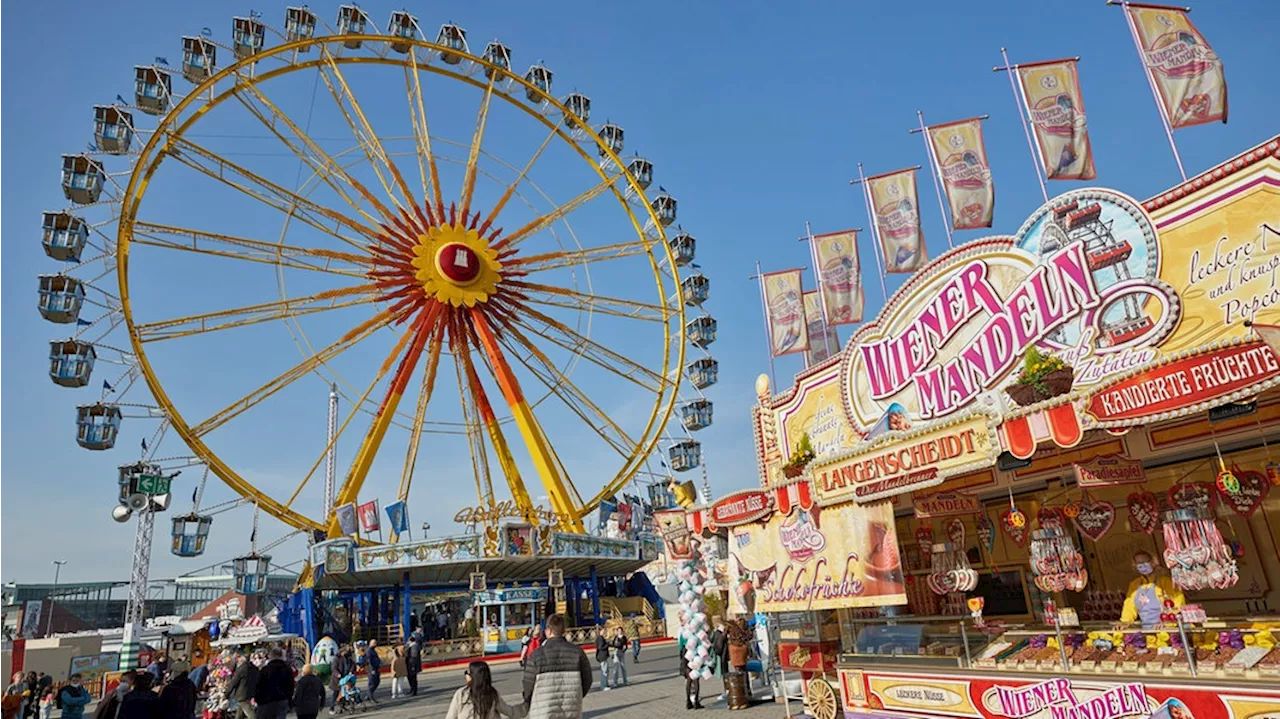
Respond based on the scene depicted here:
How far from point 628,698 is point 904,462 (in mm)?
9508

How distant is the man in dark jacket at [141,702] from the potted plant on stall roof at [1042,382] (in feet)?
29.2

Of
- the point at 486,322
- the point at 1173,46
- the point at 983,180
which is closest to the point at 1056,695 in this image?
the point at 983,180

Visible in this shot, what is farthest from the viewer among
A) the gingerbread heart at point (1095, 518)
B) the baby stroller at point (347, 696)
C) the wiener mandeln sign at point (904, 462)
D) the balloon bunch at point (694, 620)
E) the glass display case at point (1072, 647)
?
the baby stroller at point (347, 696)

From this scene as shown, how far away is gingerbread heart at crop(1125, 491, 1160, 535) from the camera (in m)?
8.32

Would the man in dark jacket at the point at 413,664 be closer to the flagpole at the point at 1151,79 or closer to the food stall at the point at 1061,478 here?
the food stall at the point at 1061,478

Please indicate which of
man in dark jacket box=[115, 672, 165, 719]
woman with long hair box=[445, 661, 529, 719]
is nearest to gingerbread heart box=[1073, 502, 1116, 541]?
woman with long hair box=[445, 661, 529, 719]

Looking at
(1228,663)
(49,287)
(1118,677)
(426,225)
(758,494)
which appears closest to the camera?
(1228,663)

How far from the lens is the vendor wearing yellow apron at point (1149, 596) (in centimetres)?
820

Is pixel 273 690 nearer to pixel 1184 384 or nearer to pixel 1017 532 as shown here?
pixel 1017 532

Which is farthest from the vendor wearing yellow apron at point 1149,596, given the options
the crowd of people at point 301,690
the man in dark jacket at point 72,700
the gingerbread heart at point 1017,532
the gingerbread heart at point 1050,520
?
the man in dark jacket at point 72,700

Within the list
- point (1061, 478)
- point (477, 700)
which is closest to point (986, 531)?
point (1061, 478)

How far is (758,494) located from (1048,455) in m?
3.79

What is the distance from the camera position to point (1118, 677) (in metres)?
7.03

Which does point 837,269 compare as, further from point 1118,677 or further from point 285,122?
point 285,122
